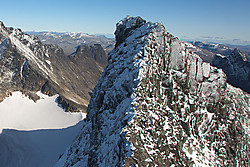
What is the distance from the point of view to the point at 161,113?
22.7m

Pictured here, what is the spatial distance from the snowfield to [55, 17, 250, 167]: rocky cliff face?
43.8m

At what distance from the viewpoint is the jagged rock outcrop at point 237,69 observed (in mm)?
113412

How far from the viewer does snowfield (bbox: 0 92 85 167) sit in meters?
62.2

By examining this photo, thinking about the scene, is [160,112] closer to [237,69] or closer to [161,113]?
[161,113]

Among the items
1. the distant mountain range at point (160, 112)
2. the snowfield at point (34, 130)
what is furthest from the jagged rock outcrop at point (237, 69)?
the snowfield at point (34, 130)

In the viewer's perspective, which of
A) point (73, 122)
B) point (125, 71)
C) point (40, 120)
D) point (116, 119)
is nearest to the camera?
point (116, 119)

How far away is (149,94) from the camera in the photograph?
23188 millimetres

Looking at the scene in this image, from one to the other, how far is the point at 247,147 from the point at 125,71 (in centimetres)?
2744

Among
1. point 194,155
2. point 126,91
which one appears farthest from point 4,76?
A: point 194,155

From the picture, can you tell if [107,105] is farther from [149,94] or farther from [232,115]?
[232,115]

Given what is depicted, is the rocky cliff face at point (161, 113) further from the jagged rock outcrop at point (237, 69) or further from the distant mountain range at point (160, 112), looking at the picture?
the jagged rock outcrop at point (237, 69)

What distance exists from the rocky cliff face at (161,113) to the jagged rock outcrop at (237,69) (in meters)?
95.7

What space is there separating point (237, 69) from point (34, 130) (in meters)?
129

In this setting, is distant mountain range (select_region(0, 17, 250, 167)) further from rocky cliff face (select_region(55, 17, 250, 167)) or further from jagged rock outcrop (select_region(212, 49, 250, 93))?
jagged rock outcrop (select_region(212, 49, 250, 93))
